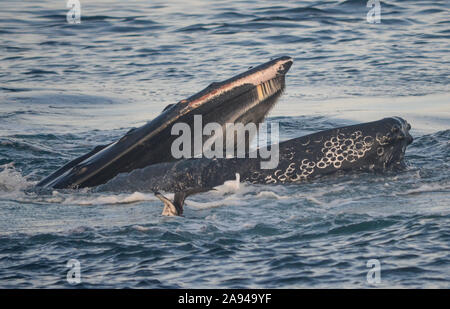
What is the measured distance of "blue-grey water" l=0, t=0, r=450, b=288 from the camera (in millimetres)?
7543

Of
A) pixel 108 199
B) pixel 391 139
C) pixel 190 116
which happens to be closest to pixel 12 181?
pixel 108 199

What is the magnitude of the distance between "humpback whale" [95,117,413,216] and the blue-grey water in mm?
155

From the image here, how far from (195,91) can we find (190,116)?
25.0 ft

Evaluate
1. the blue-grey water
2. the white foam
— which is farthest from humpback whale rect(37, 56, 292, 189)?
the blue-grey water

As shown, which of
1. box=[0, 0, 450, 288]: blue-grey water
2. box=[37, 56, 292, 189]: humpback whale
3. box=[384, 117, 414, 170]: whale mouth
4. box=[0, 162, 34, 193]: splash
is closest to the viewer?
box=[0, 0, 450, 288]: blue-grey water

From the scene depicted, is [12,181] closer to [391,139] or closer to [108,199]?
[108,199]

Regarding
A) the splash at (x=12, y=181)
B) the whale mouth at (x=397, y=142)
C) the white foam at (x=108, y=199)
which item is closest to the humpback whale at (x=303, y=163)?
the whale mouth at (x=397, y=142)

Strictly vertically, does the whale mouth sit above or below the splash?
above

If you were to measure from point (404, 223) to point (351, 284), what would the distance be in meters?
1.57

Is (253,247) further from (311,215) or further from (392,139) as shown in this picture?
(392,139)

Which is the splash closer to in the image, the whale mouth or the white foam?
the white foam

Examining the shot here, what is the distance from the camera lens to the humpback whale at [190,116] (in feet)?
30.1
